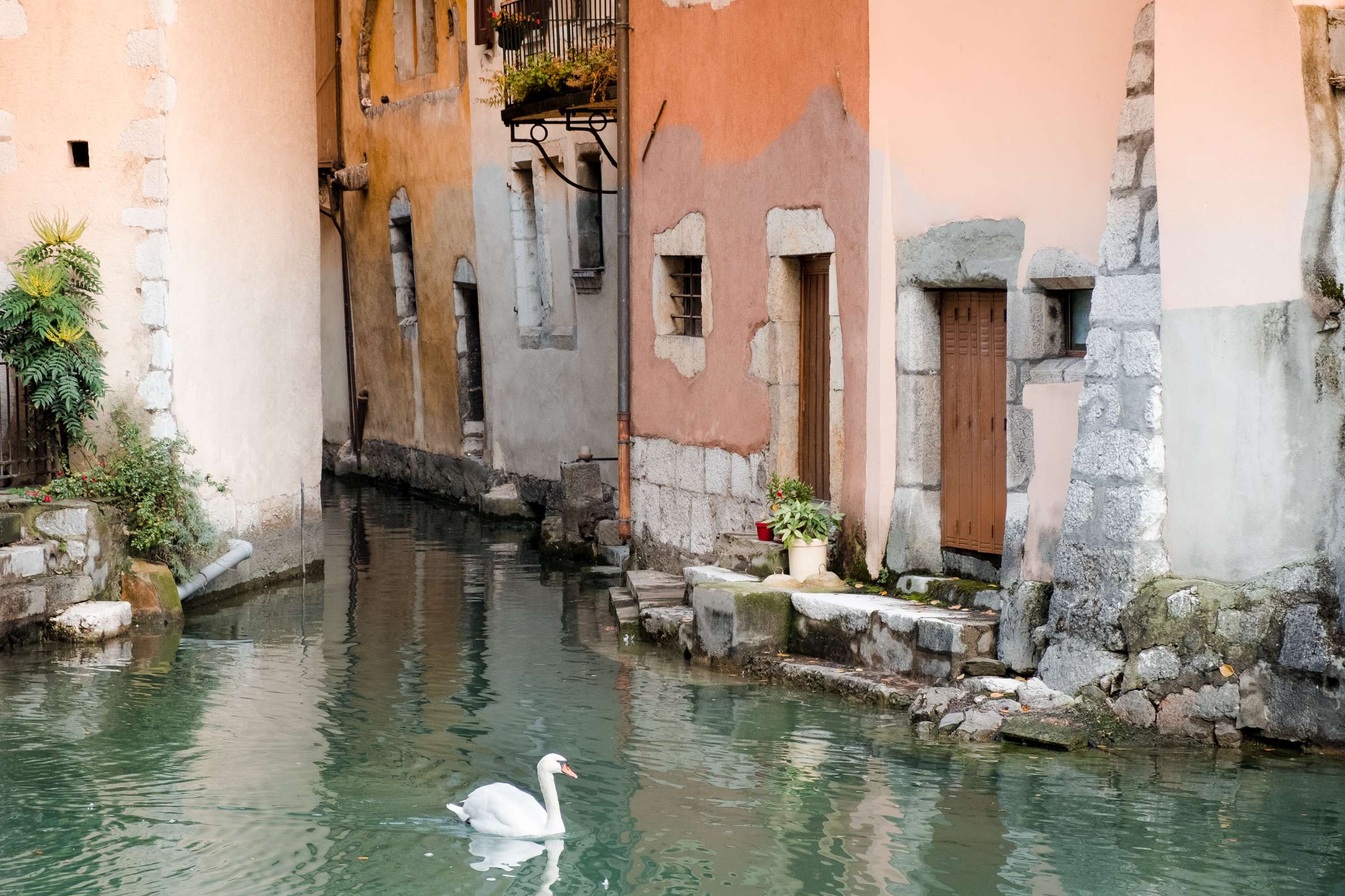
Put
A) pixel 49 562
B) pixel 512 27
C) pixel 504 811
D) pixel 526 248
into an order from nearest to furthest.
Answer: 1. pixel 504 811
2. pixel 49 562
3. pixel 512 27
4. pixel 526 248

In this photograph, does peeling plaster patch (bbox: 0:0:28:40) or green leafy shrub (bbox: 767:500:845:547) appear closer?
green leafy shrub (bbox: 767:500:845:547)

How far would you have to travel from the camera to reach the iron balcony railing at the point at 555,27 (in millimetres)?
14836

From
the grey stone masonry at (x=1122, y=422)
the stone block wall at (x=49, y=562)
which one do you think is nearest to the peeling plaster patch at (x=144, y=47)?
the stone block wall at (x=49, y=562)

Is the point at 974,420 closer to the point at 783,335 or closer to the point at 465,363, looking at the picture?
the point at 783,335

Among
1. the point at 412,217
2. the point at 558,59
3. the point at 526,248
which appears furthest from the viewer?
the point at 412,217

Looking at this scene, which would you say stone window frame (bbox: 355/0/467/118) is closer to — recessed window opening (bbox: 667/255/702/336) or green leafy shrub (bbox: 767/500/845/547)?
recessed window opening (bbox: 667/255/702/336)

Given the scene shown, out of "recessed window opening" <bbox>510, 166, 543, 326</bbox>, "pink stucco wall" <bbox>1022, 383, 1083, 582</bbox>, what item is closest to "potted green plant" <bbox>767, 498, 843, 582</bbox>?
"pink stucco wall" <bbox>1022, 383, 1083, 582</bbox>

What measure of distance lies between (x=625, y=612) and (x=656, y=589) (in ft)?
0.89

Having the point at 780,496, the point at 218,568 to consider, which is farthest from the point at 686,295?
the point at 218,568

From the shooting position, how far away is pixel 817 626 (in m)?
9.98

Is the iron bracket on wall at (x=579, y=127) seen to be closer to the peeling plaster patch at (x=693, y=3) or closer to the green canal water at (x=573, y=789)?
the peeling plaster patch at (x=693, y=3)

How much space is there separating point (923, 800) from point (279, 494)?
797 centimetres

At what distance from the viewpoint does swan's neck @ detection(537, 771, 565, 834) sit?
6961 millimetres

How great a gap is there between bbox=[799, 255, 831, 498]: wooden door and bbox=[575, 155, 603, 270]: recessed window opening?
5355mm
